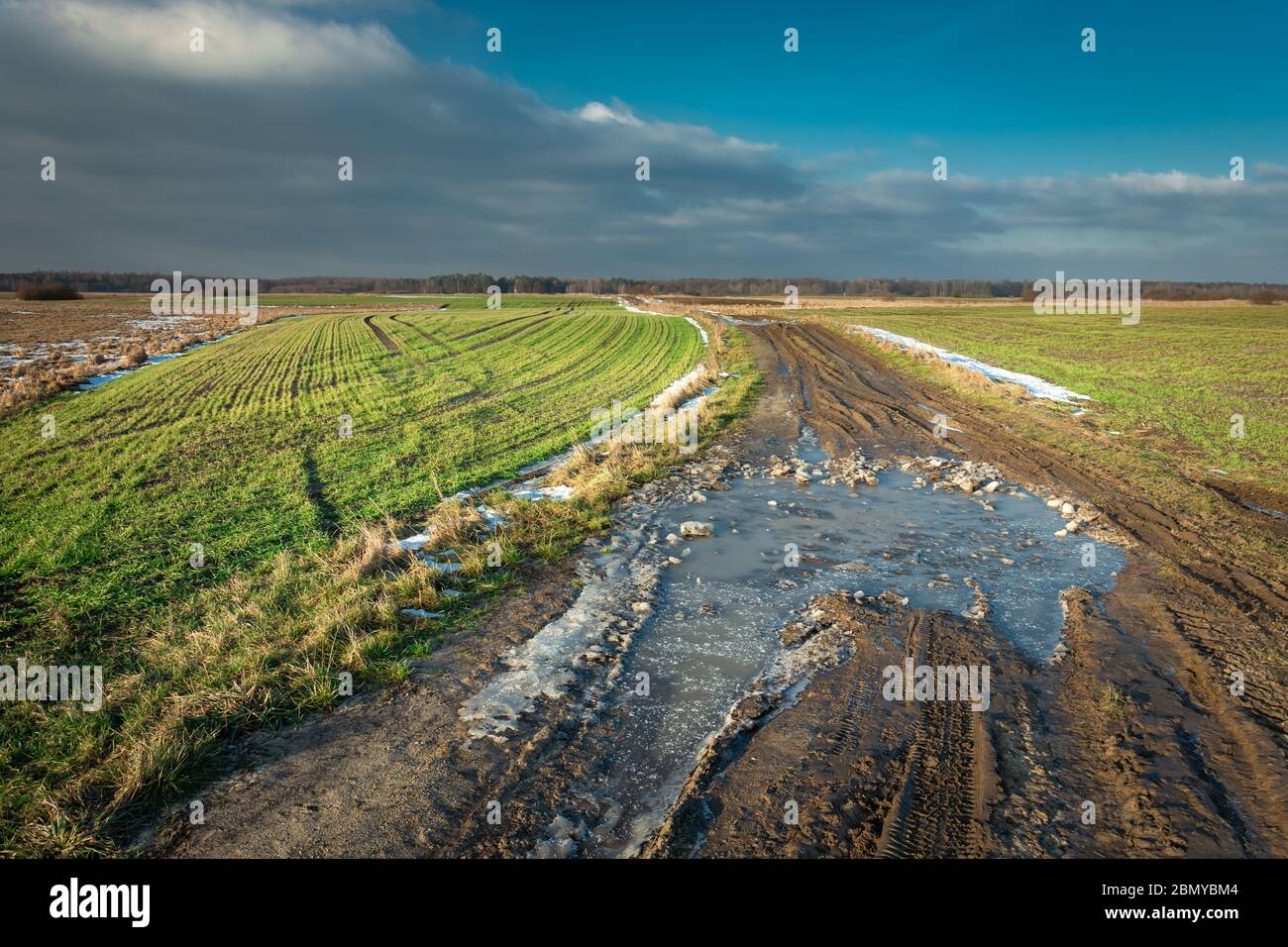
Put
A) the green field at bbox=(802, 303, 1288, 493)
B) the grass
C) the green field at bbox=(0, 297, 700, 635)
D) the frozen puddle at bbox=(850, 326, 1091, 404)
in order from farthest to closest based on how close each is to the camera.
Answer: the frozen puddle at bbox=(850, 326, 1091, 404) < the green field at bbox=(802, 303, 1288, 493) < the green field at bbox=(0, 297, 700, 635) < the grass

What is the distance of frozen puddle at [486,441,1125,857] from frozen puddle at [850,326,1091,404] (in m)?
12.1

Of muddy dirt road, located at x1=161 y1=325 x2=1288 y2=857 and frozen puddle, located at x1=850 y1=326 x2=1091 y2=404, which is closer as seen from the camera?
muddy dirt road, located at x1=161 y1=325 x2=1288 y2=857

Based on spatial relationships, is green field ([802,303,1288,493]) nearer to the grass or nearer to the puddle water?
the puddle water

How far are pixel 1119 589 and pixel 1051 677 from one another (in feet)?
8.89

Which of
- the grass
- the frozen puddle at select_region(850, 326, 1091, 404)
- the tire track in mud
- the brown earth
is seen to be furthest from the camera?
the tire track in mud

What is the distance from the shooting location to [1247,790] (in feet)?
14.0

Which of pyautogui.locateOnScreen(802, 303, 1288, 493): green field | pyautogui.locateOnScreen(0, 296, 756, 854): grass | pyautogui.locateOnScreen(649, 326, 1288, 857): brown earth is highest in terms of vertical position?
pyautogui.locateOnScreen(802, 303, 1288, 493): green field

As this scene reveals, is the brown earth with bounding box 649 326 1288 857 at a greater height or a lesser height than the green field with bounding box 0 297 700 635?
lesser

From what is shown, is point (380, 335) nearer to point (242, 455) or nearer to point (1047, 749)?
point (242, 455)

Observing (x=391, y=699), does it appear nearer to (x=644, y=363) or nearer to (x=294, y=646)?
(x=294, y=646)

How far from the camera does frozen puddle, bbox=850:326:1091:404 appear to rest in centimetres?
2111

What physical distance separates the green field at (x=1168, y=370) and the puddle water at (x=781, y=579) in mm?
5875

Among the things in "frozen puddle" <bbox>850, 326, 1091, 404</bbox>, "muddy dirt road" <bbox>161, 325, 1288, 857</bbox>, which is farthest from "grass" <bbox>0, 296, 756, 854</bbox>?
"frozen puddle" <bbox>850, 326, 1091, 404</bbox>

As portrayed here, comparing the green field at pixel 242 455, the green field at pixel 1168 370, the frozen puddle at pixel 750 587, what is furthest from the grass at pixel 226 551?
the green field at pixel 1168 370
